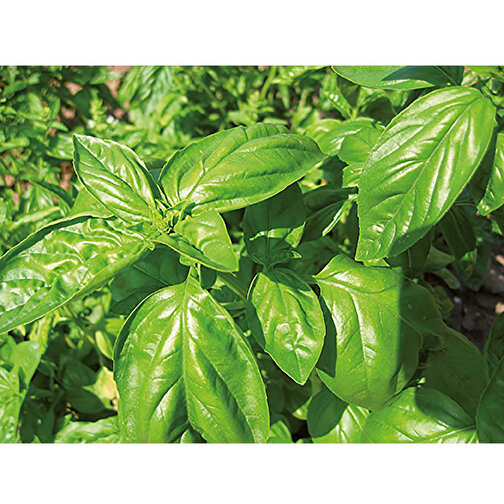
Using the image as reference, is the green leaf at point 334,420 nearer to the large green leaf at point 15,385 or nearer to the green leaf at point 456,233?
the green leaf at point 456,233

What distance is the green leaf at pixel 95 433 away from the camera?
1.37m

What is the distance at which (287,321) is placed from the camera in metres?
0.99

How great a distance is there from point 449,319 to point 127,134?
1370 millimetres

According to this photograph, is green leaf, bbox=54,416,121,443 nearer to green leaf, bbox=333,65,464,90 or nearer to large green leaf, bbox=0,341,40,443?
large green leaf, bbox=0,341,40,443

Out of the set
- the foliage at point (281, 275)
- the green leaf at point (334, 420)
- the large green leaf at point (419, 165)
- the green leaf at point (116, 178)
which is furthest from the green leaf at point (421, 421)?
the green leaf at point (116, 178)

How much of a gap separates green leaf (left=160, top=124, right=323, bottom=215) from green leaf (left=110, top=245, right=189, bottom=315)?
189 millimetres

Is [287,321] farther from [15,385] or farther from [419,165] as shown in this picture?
[15,385]

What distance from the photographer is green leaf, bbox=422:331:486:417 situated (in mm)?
1245

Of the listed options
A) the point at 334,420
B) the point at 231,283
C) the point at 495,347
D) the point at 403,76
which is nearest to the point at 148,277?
the point at 231,283

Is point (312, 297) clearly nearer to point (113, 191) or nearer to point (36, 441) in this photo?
point (113, 191)

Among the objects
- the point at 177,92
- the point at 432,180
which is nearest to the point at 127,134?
the point at 177,92

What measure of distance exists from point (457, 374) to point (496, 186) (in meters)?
0.51

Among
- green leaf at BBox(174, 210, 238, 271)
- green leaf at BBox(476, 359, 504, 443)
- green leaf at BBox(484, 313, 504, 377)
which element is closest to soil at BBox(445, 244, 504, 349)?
green leaf at BBox(484, 313, 504, 377)
